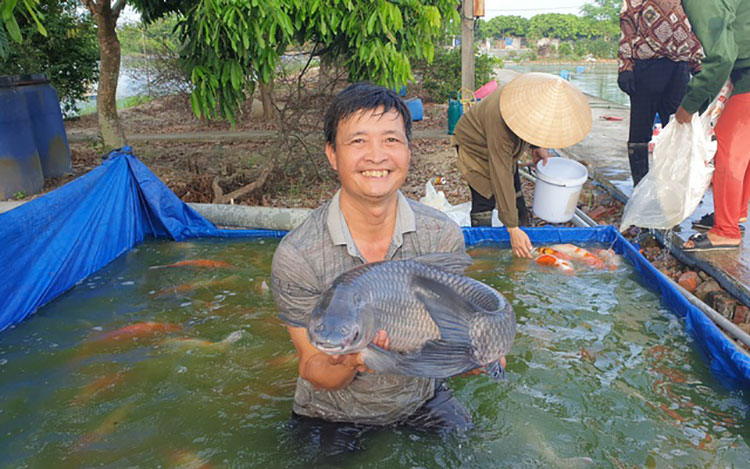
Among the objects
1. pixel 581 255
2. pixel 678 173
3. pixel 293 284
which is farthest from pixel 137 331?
pixel 678 173

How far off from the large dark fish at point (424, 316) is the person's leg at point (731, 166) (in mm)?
3685

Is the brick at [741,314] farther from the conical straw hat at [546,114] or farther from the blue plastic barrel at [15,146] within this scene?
the blue plastic barrel at [15,146]

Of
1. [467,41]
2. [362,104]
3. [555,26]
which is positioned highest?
[555,26]

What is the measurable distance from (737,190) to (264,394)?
4.10m

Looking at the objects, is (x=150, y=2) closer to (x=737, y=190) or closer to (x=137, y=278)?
(x=137, y=278)

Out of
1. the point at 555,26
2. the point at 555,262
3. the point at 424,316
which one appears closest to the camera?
the point at 424,316

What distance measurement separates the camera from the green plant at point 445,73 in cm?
1648

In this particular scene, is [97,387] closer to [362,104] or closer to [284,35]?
[362,104]

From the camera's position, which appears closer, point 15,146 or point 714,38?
point 714,38

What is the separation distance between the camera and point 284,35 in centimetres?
537

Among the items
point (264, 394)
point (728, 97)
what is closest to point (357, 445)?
point (264, 394)

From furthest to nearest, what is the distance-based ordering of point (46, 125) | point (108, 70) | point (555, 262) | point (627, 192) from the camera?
1. point (46, 125)
2. point (108, 70)
3. point (627, 192)
4. point (555, 262)

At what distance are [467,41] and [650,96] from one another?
4899 mm

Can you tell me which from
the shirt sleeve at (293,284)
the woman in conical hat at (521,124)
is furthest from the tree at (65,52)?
the shirt sleeve at (293,284)
